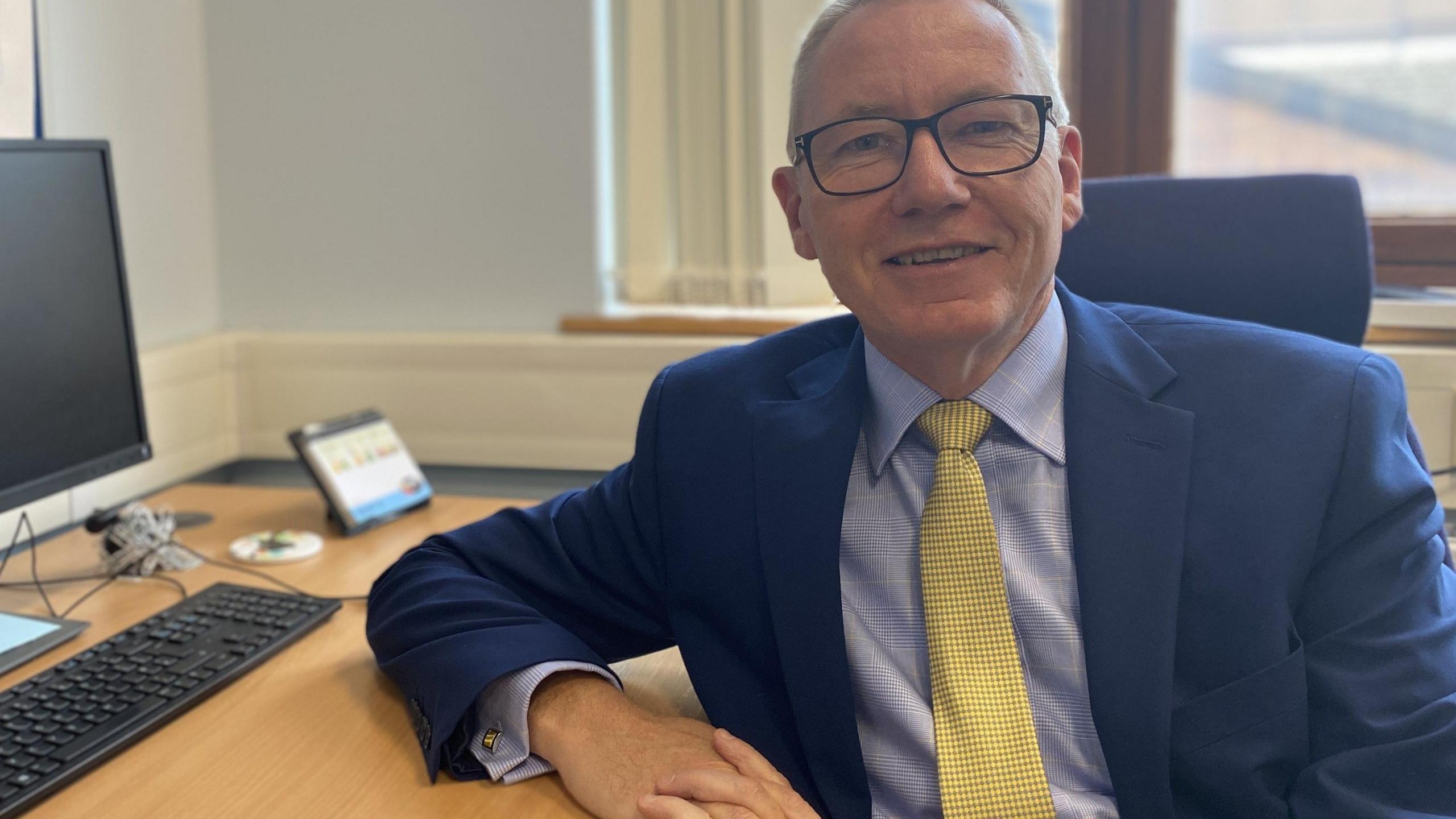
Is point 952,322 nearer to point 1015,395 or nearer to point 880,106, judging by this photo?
point 1015,395

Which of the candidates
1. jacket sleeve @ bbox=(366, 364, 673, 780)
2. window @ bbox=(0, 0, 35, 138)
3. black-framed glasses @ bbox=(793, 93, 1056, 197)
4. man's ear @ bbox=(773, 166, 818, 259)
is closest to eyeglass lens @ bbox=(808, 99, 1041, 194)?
black-framed glasses @ bbox=(793, 93, 1056, 197)

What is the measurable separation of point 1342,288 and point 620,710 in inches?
38.1

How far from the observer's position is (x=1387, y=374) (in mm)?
1061

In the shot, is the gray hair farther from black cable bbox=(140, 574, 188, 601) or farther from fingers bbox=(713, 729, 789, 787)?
black cable bbox=(140, 574, 188, 601)

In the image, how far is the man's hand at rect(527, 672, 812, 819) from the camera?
38.8 inches

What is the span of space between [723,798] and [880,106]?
2.15ft

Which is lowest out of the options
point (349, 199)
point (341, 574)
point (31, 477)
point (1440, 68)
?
point (341, 574)

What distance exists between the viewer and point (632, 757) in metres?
1.04

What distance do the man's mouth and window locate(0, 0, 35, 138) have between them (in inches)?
52.2

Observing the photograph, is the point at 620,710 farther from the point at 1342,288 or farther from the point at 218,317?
the point at 218,317

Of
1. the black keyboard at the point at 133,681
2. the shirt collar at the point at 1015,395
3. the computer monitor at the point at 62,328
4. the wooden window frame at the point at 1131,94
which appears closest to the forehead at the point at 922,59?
the shirt collar at the point at 1015,395

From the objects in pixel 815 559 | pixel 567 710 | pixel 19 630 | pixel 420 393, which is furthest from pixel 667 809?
pixel 420 393

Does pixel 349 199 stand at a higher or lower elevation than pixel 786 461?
higher

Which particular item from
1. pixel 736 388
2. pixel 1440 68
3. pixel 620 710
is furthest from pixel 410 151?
pixel 1440 68
